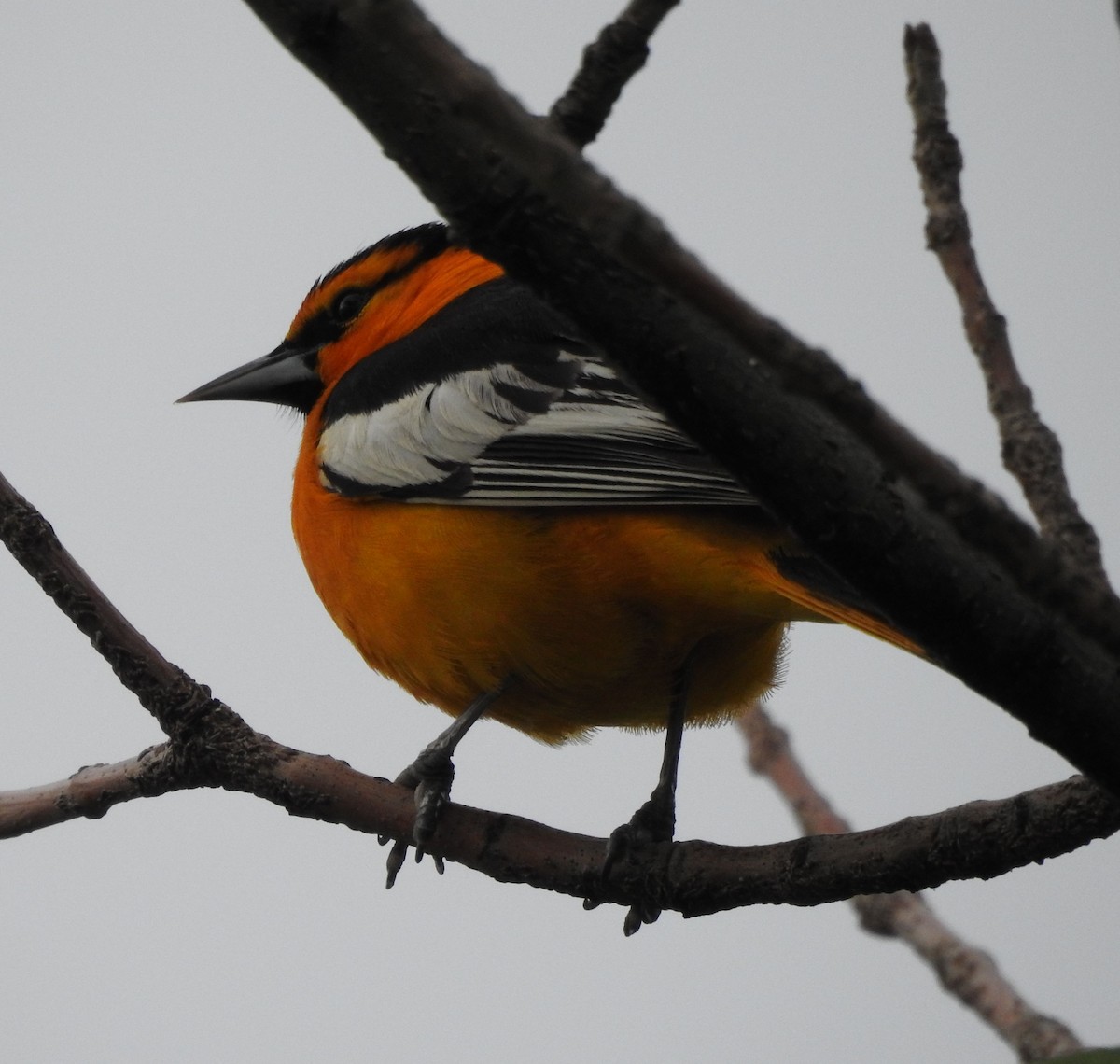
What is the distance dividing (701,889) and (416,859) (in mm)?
837

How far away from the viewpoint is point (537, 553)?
12.1 feet

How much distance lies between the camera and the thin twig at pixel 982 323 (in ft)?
9.23

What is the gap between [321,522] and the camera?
4.30m

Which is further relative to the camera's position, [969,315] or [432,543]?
[432,543]

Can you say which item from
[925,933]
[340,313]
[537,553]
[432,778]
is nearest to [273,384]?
[340,313]

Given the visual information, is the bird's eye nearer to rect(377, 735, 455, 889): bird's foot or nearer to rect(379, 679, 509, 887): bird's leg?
rect(379, 679, 509, 887): bird's leg

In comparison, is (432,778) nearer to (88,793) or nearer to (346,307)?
(88,793)

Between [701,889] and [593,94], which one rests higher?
[593,94]

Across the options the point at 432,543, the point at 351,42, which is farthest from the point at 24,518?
the point at 351,42

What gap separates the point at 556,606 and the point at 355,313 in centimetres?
218

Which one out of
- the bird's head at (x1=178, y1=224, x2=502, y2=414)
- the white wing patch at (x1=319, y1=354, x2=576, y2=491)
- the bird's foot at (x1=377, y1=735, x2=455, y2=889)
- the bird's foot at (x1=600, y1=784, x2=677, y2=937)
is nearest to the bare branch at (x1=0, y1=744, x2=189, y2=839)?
the bird's foot at (x1=377, y1=735, x2=455, y2=889)

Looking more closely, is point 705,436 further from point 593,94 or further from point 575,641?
point 575,641

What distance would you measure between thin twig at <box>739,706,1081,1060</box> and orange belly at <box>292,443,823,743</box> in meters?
0.23

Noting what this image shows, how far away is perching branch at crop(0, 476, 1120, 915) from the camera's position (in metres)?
2.66
